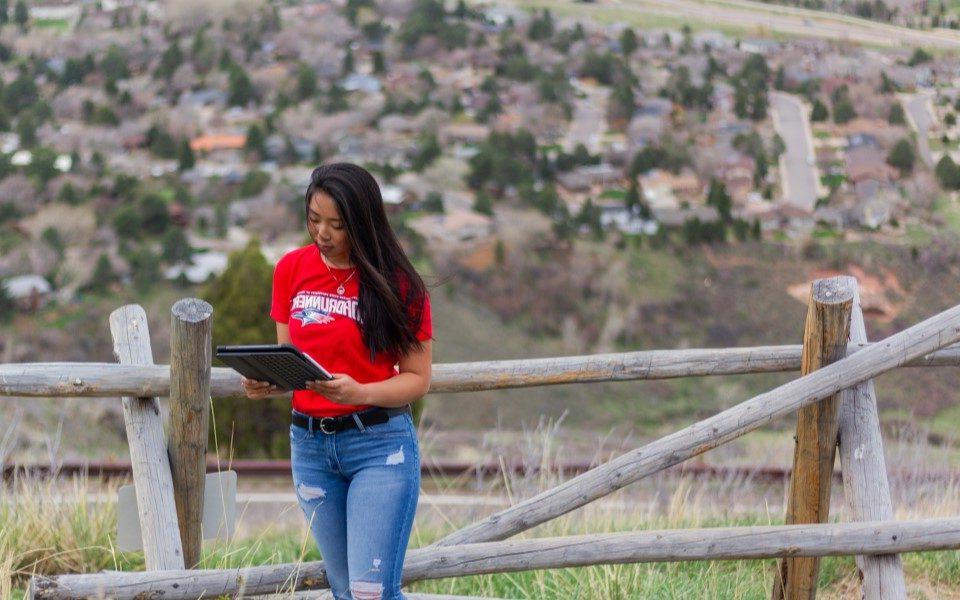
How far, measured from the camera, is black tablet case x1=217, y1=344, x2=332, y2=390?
106 inches

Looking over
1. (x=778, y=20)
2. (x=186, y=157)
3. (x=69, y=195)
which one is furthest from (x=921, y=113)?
(x=69, y=195)

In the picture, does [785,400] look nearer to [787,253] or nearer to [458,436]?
[458,436]

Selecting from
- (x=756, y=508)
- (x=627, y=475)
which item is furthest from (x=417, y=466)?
(x=756, y=508)

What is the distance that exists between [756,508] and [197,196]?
41799mm

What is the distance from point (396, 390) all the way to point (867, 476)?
157cm

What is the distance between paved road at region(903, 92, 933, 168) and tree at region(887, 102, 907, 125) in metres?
0.56

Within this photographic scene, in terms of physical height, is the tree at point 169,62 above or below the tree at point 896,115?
below

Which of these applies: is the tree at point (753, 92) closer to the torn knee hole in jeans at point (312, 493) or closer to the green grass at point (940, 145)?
the green grass at point (940, 145)

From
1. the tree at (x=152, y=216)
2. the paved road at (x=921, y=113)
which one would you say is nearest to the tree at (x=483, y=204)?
the tree at (x=152, y=216)

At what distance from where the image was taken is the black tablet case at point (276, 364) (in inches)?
106

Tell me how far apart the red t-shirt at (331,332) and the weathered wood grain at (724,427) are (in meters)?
0.91

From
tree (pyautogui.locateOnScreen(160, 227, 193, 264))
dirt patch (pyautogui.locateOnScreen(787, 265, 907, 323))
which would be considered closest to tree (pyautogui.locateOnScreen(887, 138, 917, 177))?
dirt patch (pyautogui.locateOnScreen(787, 265, 907, 323))

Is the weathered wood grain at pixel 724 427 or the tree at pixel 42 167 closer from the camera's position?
the weathered wood grain at pixel 724 427

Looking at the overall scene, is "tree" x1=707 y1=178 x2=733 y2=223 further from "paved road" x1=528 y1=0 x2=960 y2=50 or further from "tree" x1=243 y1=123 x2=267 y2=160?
"tree" x1=243 y1=123 x2=267 y2=160
